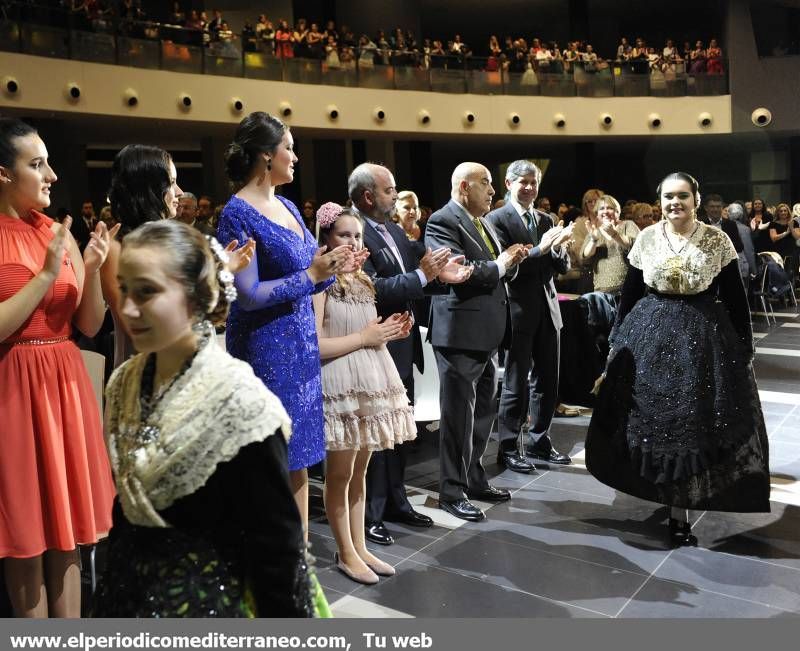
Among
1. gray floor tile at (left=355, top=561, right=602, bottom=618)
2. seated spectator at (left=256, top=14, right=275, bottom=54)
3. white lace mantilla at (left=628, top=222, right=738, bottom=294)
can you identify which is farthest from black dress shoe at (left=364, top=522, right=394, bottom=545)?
seated spectator at (left=256, top=14, right=275, bottom=54)

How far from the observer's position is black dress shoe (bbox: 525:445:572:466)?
14.9ft

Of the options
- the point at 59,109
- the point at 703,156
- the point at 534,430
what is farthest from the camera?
the point at 703,156

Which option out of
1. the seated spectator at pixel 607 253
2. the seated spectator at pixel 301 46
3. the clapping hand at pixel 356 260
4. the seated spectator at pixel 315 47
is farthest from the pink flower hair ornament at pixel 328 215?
the seated spectator at pixel 315 47

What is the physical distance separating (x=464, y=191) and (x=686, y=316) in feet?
3.69

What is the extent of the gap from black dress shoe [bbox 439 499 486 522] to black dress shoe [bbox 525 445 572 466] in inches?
37.2

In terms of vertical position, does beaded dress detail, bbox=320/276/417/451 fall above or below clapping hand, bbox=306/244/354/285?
below

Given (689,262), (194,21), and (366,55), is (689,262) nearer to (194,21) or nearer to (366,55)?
(194,21)

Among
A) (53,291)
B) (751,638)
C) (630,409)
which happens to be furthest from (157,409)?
(630,409)

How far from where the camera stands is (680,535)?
3.33 metres

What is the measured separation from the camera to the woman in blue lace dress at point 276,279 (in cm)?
247

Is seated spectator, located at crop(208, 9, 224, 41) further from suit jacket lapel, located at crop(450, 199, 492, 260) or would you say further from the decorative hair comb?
the decorative hair comb

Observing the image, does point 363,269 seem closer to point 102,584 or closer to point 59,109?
point 102,584

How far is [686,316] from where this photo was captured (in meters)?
3.38

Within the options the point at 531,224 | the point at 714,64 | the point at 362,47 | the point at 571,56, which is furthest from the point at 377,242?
the point at 714,64
